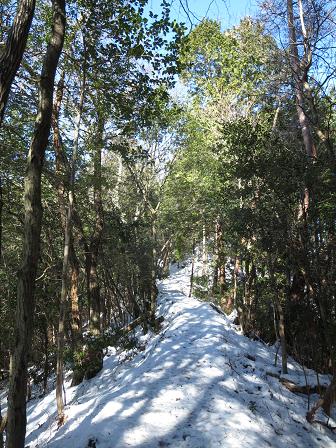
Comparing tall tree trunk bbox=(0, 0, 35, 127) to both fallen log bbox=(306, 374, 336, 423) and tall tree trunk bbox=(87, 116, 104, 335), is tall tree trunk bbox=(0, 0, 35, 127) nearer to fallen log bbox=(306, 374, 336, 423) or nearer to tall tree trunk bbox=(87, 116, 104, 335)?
fallen log bbox=(306, 374, 336, 423)

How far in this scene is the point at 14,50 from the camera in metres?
3.35

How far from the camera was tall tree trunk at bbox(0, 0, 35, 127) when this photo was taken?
3.26m

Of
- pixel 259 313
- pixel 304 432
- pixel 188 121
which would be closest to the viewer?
pixel 304 432

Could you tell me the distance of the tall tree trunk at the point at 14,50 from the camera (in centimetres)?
326

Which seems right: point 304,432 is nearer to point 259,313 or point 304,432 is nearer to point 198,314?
point 259,313

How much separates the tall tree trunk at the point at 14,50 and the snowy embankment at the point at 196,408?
493 cm

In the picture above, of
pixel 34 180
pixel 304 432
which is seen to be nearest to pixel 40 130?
pixel 34 180

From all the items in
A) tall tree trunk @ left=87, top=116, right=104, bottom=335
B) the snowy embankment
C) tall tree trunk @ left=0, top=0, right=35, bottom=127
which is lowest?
the snowy embankment

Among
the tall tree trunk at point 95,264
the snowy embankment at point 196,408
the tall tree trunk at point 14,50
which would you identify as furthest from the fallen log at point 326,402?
the tall tree trunk at point 95,264

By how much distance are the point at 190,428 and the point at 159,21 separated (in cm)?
651

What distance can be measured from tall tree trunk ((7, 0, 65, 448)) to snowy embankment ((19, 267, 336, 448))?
220cm

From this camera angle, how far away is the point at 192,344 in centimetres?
1007

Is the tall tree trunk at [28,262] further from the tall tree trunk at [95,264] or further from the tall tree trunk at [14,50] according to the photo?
the tall tree trunk at [95,264]

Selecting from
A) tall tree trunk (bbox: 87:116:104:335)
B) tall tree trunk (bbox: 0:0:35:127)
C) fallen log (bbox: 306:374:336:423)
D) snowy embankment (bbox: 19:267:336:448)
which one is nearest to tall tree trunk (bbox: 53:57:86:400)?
tall tree trunk (bbox: 87:116:104:335)
